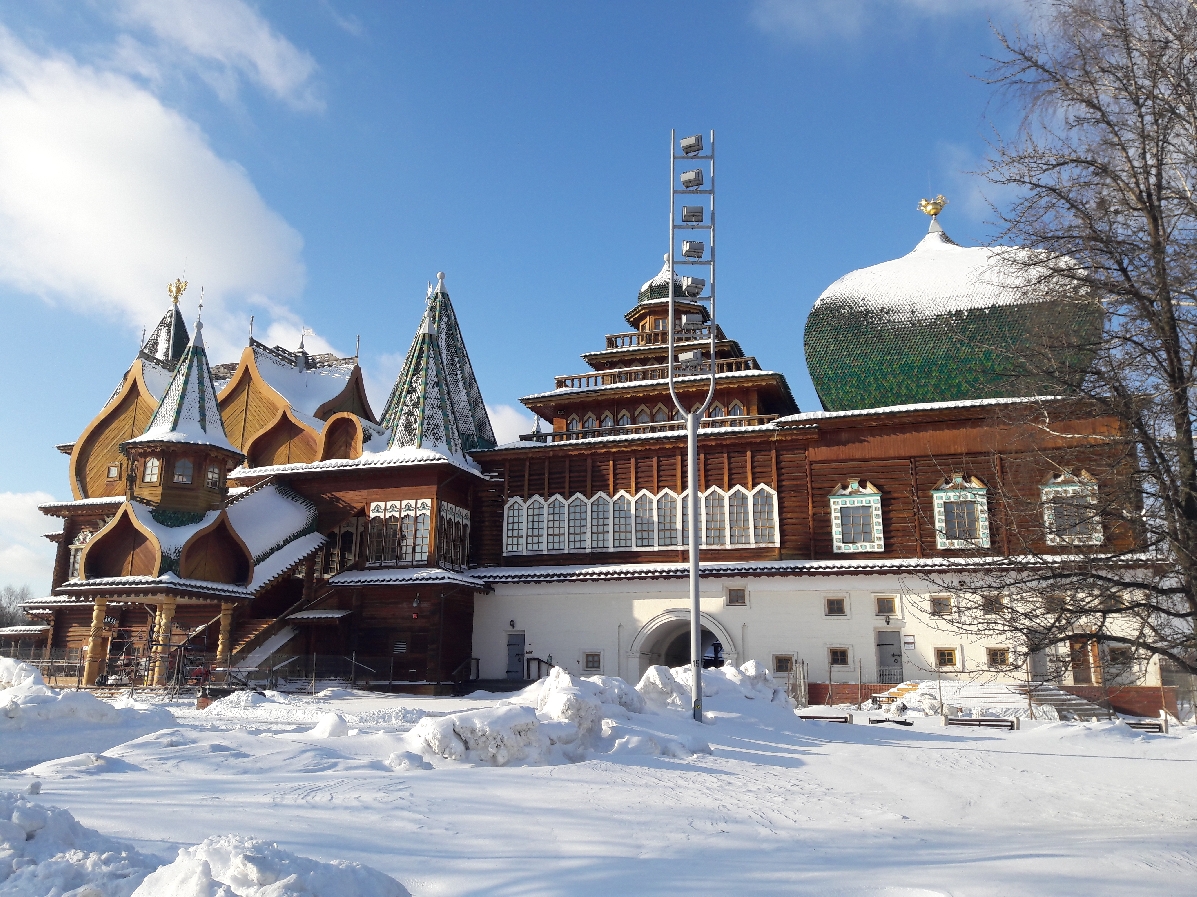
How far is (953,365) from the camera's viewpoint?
2588 centimetres

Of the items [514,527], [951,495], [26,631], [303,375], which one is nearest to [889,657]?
[951,495]

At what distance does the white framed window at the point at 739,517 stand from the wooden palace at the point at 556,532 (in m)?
0.06

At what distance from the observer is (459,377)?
3288 centimetres

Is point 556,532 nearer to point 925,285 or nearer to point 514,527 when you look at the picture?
point 514,527

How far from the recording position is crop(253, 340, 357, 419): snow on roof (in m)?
33.5

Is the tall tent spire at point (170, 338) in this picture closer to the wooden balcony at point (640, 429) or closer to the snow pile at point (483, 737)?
the wooden balcony at point (640, 429)

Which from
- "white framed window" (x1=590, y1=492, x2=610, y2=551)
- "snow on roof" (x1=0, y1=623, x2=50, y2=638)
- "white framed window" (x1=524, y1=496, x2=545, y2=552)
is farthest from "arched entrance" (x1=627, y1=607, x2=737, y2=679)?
"snow on roof" (x1=0, y1=623, x2=50, y2=638)

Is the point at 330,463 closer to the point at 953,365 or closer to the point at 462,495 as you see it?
the point at 462,495

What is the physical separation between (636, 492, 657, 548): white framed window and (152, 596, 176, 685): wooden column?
12.7 meters

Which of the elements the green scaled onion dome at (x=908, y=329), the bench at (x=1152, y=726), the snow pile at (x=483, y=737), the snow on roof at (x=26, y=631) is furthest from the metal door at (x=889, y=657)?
the snow on roof at (x=26, y=631)

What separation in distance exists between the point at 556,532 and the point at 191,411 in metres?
10.9

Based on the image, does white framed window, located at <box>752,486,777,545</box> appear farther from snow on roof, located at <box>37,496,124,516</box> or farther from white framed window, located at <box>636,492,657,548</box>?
snow on roof, located at <box>37,496,124,516</box>

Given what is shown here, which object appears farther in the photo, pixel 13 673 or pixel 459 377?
pixel 459 377

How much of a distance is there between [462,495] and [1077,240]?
2295cm
